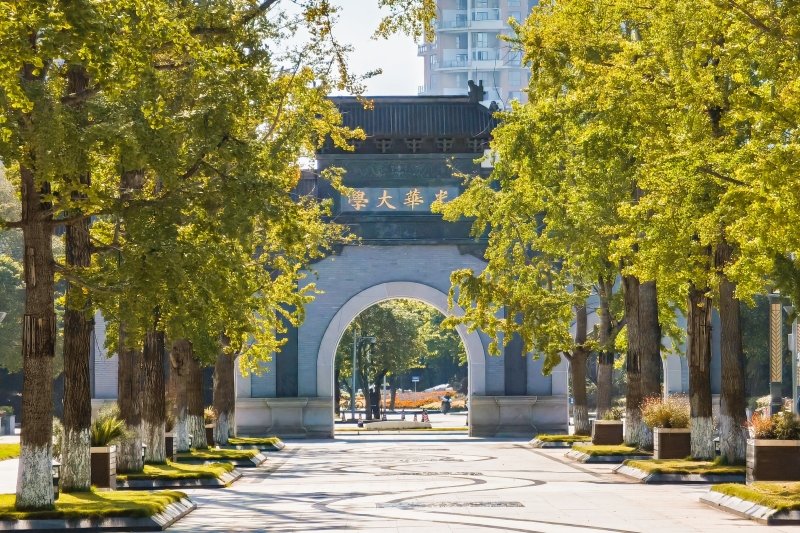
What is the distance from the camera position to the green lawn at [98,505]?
13523mm

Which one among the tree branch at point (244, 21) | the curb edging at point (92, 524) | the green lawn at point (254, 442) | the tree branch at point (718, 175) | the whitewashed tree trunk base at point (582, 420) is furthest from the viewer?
the whitewashed tree trunk base at point (582, 420)

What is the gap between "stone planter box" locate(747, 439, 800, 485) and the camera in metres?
16.9

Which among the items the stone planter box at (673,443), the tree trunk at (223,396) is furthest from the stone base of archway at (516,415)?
the stone planter box at (673,443)

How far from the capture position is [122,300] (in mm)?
14195

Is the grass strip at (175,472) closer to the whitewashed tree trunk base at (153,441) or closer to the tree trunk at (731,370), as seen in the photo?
the whitewashed tree trunk base at (153,441)

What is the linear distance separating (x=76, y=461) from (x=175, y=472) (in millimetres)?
4800

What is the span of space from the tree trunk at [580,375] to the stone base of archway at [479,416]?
16.9 ft

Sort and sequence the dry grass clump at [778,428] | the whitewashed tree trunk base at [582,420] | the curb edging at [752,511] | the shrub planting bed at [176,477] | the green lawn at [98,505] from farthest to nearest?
the whitewashed tree trunk base at [582,420], the shrub planting bed at [176,477], the dry grass clump at [778,428], the curb edging at [752,511], the green lawn at [98,505]

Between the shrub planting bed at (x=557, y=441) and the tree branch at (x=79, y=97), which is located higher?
the tree branch at (x=79, y=97)

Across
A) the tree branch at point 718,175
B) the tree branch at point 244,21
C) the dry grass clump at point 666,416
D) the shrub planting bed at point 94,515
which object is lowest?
the shrub planting bed at point 94,515

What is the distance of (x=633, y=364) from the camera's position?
1008 inches

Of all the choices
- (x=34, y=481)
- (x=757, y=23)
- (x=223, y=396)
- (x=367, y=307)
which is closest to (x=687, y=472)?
(x=757, y=23)

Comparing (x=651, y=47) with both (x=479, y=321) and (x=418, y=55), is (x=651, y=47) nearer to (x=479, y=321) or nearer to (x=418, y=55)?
(x=479, y=321)

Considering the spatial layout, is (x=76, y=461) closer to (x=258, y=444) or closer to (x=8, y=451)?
(x=258, y=444)
